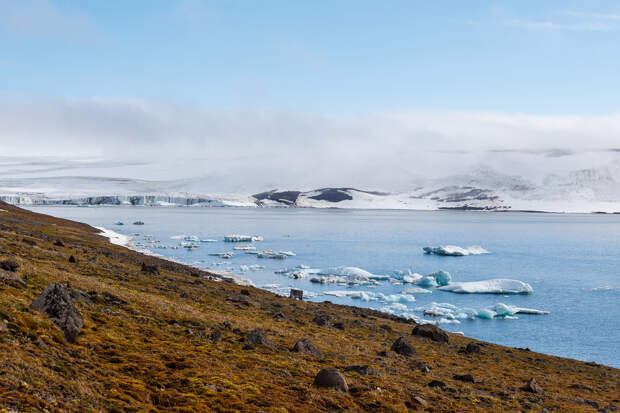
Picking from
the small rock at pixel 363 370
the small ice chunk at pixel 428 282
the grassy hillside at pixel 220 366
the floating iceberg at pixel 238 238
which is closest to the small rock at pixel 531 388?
the grassy hillside at pixel 220 366

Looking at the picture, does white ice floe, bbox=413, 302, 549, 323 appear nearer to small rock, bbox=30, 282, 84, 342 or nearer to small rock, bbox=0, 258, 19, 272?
small rock, bbox=0, 258, 19, 272

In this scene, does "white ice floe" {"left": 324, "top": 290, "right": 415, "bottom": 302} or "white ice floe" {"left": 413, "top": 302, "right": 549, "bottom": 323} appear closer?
"white ice floe" {"left": 413, "top": 302, "right": 549, "bottom": 323}

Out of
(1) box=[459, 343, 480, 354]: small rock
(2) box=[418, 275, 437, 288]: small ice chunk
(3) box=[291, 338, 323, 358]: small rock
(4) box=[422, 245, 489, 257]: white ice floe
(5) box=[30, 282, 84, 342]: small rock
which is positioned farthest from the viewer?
(4) box=[422, 245, 489, 257]: white ice floe

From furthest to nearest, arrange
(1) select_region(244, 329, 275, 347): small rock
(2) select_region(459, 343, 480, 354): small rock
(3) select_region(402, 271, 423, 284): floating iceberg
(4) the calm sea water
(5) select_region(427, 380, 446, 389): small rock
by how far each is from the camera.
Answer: (3) select_region(402, 271, 423, 284): floating iceberg < (4) the calm sea water < (2) select_region(459, 343, 480, 354): small rock < (1) select_region(244, 329, 275, 347): small rock < (5) select_region(427, 380, 446, 389): small rock

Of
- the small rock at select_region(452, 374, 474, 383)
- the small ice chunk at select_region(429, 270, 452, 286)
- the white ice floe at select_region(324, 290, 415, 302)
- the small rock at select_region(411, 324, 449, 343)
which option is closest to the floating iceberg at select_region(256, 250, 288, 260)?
the white ice floe at select_region(324, 290, 415, 302)

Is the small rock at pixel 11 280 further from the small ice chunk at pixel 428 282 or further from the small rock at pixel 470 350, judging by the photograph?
the small ice chunk at pixel 428 282

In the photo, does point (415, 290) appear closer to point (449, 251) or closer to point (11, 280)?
point (449, 251)

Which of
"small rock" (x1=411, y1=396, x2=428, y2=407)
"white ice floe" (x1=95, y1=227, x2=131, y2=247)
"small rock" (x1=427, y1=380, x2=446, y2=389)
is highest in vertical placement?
"small rock" (x1=411, y1=396, x2=428, y2=407)
